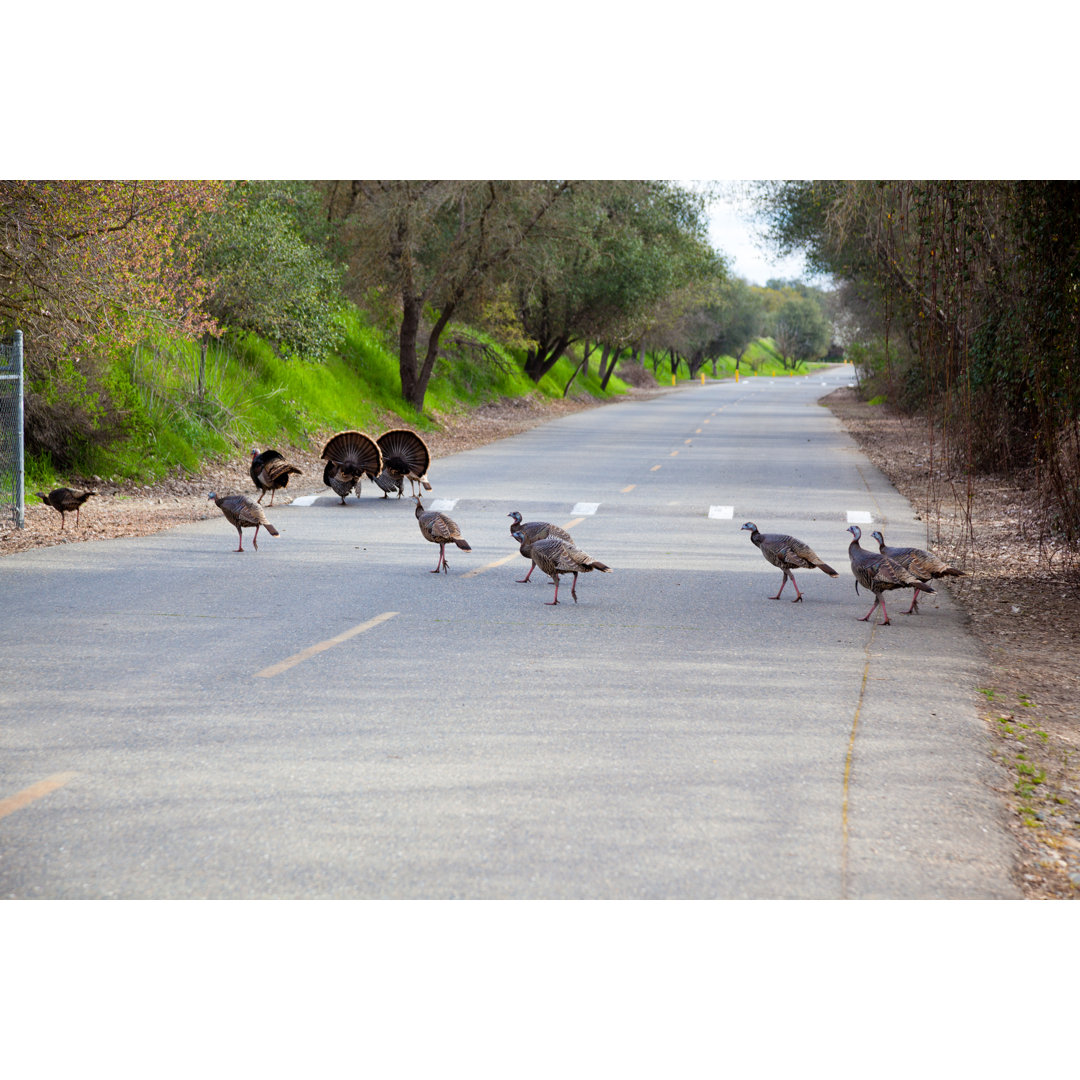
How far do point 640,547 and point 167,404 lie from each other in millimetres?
12938

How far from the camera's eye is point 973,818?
5.61 m

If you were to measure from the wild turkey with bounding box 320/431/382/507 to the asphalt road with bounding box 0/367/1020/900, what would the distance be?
557 cm

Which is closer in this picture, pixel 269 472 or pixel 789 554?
pixel 789 554

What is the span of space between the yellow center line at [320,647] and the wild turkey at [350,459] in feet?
31.0

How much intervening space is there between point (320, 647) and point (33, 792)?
3404mm

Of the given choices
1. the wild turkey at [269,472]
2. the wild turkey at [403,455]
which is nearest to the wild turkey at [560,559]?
the wild turkey at [269,472]

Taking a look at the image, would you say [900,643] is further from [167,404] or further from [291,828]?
[167,404]

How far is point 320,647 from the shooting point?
8992mm

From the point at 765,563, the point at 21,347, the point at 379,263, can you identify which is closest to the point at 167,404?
the point at 21,347

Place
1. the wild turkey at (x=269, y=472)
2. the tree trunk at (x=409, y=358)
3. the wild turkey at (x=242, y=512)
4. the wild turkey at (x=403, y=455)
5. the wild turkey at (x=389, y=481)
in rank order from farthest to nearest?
the tree trunk at (x=409, y=358) → the wild turkey at (x=403, y=455) → the wild turkey at (x=389, y=481) → the wild turkey at (x=269, y=472) → the wild turkey at (x=242, y=512)

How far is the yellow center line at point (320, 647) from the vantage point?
820 centimetres

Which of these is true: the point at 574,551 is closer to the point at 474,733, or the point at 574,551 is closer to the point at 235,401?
the point at 474,733

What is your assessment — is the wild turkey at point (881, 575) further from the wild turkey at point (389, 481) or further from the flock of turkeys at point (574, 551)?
the wild turkey at point (389, 481)

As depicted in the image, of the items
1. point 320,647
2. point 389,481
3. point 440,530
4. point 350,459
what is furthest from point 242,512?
point 389,481
